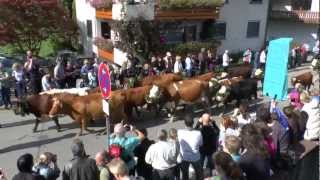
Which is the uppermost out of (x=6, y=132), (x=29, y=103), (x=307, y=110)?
(x=307, y=110)

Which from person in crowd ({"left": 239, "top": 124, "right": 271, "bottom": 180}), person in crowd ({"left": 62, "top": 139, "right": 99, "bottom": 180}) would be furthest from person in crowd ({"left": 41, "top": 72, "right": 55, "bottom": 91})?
person in crowd ({"left": 239, "top": 124, "right": 271, "bottom": 180})

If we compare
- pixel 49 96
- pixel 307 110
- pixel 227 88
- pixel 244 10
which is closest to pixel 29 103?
pixel 49 96

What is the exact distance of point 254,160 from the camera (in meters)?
6.68

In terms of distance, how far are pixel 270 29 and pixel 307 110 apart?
25264 mm

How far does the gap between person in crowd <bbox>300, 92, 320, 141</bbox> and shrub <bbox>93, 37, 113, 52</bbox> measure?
1609 cm

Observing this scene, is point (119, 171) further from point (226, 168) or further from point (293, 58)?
point (293, 58)

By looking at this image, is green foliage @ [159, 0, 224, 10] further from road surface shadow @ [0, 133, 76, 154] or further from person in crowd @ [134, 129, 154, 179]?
person in crowd @ [134, 129, 154, 179]

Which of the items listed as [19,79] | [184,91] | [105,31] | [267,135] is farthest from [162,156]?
[105,31]

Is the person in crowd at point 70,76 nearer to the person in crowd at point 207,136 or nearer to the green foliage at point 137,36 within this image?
the green foliage at point 137,36

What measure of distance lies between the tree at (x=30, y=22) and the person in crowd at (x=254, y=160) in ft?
69.6

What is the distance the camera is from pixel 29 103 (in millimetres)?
13406

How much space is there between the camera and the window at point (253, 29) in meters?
30.0

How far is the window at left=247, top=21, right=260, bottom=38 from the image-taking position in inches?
1181

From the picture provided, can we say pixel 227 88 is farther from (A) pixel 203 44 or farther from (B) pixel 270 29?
(B) pixel 270 29
